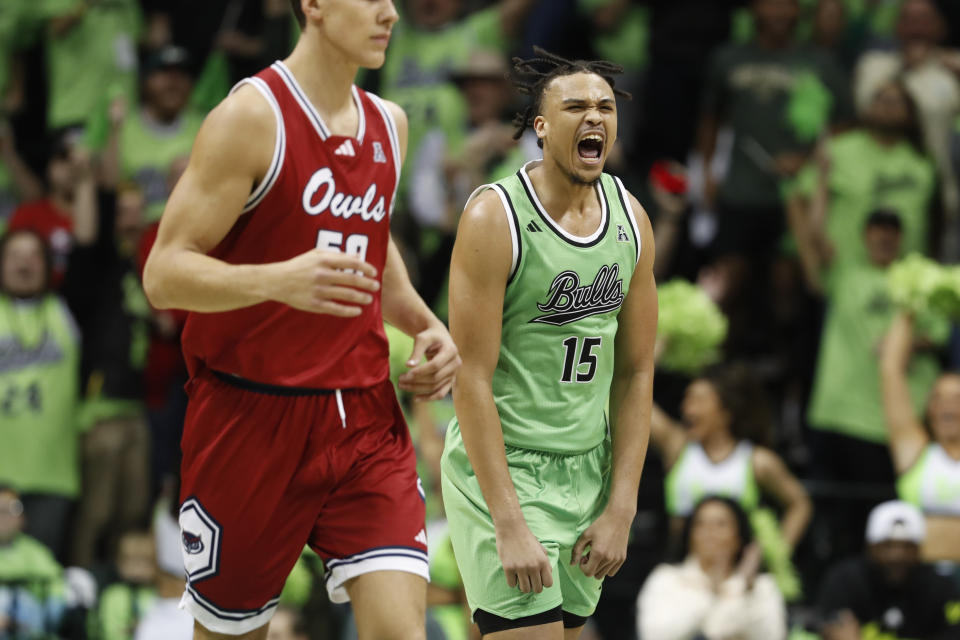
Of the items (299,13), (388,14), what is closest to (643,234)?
(388,14)

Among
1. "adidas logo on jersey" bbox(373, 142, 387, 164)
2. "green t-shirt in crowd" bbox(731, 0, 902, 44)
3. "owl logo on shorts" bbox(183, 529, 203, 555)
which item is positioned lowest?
"owl logo on shorts" bbox(183, 529, 203, 555)

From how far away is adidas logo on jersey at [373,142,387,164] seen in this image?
4.09 metres

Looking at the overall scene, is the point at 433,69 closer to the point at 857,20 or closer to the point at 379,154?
the point at 857,20

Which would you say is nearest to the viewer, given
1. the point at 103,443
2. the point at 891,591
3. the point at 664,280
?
the point at 891,591

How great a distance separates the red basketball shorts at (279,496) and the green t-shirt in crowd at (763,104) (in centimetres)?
557

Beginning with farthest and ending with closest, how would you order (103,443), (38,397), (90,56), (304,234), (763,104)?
(90,56) < (763,104) < (103,443) < (38,397) < (304,234)

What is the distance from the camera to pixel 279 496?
159 inches

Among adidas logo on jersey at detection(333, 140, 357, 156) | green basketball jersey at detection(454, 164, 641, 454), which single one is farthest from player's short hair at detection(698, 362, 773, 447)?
adidas logo on jersey at detection(333, 140, 357, 156)

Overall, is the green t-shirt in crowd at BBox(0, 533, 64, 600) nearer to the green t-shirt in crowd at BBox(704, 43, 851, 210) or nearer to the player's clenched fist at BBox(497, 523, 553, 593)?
the player's clenched fist at BBox(497, 523, 553, 593)

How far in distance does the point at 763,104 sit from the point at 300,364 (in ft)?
19.1

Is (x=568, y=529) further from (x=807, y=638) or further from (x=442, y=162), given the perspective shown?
(x=442, y=162)

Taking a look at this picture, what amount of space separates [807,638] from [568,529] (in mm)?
3170

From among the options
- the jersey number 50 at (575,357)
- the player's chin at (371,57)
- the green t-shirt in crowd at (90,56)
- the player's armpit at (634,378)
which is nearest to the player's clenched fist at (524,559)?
the player's armpit at (634,378)

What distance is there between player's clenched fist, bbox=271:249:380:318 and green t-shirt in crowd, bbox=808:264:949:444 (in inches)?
219
